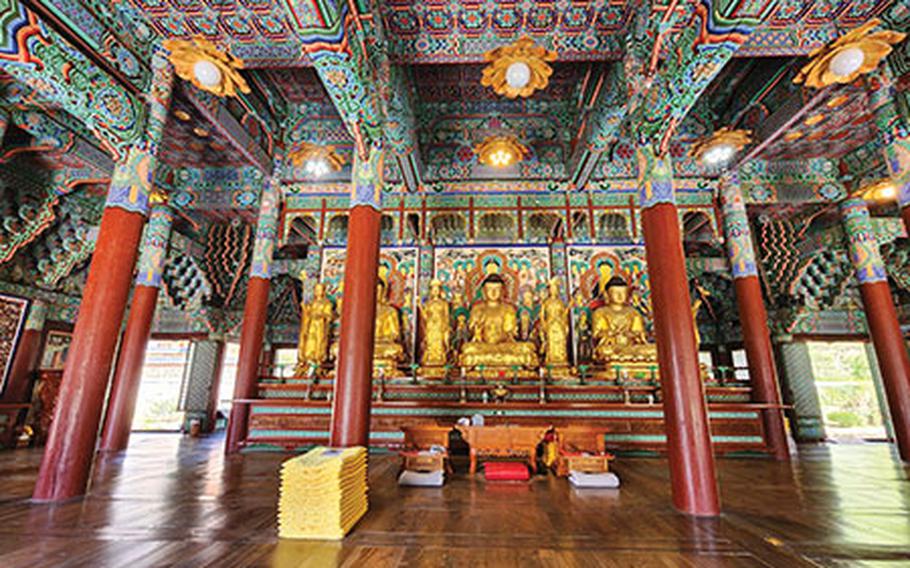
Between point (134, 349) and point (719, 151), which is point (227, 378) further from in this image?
point (719, 151)

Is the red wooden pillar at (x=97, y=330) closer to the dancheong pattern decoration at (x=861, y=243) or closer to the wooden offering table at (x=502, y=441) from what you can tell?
the wooden offering table at (x=502, y=441)

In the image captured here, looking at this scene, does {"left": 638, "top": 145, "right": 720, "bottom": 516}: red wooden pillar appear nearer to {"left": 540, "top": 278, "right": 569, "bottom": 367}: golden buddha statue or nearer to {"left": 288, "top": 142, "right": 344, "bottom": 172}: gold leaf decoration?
{"left": 540, "top": 278, "right": 569, "bottom": 367}: golden buddha statue

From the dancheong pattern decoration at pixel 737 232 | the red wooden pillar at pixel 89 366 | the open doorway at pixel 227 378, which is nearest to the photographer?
the red wooden pillar at pixel 89 366

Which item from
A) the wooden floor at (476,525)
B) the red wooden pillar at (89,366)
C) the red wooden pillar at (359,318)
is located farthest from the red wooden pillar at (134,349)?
the red wooden pillar at (359,318)

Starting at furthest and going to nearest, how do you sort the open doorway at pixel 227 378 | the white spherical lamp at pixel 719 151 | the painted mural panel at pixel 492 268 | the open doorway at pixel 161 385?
the open doorway at pixel 161 385
the open doorway at pixel 227 378
the painted mural panel at pixel 492 268
the white spherical lamp at pixel 719 151

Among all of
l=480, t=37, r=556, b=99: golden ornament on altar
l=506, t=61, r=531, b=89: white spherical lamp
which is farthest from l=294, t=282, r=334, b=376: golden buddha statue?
l=506, t=61, r=531, b=89: white spherical lamp

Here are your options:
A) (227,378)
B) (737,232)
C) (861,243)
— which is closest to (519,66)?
(737,232)

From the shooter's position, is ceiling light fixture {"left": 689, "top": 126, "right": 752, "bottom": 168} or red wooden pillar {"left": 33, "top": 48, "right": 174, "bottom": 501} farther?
ceiling light fixture {"left": 689, "top": 126, "right": 752, "bottom": 168}

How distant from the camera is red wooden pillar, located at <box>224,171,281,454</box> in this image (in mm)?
6414

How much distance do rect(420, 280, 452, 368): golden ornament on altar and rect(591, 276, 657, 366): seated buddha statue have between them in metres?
2.95

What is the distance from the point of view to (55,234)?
25.4ft

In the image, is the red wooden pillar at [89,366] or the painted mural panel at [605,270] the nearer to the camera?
the red wooden pillar at [89,366]

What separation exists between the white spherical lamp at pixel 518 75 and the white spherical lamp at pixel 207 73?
325 cm

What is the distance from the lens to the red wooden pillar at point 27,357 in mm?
7199
